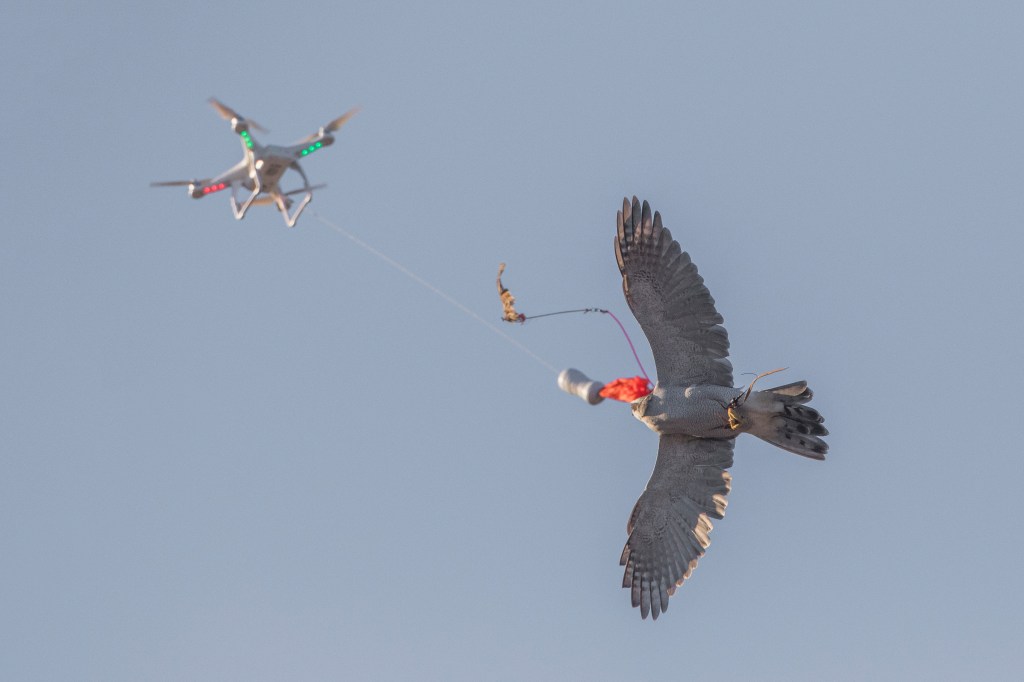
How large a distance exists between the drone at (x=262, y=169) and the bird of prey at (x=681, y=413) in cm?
685

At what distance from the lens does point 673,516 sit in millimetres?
34500

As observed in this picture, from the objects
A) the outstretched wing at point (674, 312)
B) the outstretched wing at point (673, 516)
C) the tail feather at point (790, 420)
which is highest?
the outstretched wing at point (674, 312)

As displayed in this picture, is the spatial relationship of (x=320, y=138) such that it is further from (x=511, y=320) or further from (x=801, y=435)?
(x=801, y=435)

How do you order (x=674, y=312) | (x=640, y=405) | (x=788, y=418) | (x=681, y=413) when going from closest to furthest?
(x=788, y=418), (x=681, y=413), (x=640, y=405), (x=674, y=312)

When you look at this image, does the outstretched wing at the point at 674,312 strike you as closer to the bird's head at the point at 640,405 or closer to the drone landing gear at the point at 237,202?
the bird's head at the point at 640,405

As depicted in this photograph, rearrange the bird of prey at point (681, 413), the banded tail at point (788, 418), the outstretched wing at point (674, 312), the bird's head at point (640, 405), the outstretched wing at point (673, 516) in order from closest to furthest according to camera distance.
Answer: the banded tail at point (788, 418), the bird of prey at point (681, 413), the bird's head at point (640, 405), the outstretched wing at point (674, 312), the outstretched wing at point (673, 516)

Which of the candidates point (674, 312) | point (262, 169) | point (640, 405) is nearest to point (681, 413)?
point (640, 405)

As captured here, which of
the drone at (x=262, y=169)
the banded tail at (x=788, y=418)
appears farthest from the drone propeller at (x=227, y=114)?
the banded tail at (x=788, y=418)

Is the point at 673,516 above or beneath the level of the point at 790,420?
beneath

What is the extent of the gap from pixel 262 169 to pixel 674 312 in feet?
30.7

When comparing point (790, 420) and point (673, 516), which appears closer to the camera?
point (790, 420)

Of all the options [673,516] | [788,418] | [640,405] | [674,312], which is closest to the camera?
[788,418]

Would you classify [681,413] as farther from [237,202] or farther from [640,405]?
[237,202]

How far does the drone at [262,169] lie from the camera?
107 ft
